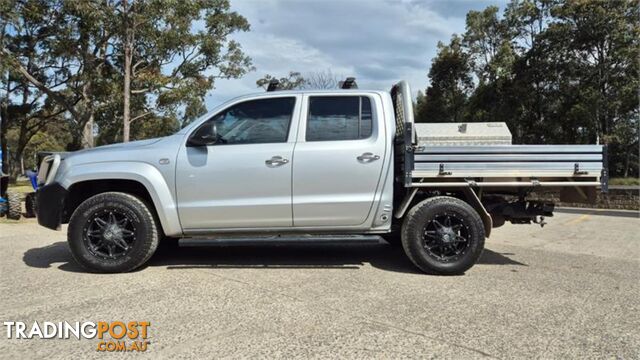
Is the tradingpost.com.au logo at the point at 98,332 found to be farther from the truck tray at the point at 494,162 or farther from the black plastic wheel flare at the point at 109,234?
the truck tray at the point at 494,162

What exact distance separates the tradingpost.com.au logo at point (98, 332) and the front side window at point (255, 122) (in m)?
2.19

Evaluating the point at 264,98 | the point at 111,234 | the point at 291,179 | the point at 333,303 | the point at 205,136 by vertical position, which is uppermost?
the point at 264,98

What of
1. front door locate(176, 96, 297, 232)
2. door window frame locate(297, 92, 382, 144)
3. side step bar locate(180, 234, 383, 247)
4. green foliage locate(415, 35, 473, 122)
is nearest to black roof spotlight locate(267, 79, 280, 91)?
door window frame locate(297, 92, 382, 144)

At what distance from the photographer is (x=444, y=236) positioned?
5.24 meters

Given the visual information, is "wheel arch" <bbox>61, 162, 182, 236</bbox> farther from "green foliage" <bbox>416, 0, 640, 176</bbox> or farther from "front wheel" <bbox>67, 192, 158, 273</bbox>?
"green foliage" <bbox>416, 0, 640, 176</bbox>

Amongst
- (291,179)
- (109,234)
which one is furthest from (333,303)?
(109,234)

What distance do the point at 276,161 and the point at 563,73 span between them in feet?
69.1

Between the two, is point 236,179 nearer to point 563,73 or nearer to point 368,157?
point 368,157

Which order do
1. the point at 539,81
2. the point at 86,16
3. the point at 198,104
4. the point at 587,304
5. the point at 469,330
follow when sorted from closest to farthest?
the point at 469,330, the point at 587,304, the point at 86,16, the point at 539,81, the point at 198,104

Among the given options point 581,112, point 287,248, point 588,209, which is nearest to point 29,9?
point 287,248

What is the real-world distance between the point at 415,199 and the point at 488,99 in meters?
21.8

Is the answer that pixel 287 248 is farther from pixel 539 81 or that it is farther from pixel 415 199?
pixel 539 81

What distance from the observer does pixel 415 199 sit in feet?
18.3

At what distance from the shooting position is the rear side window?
5301 mm
